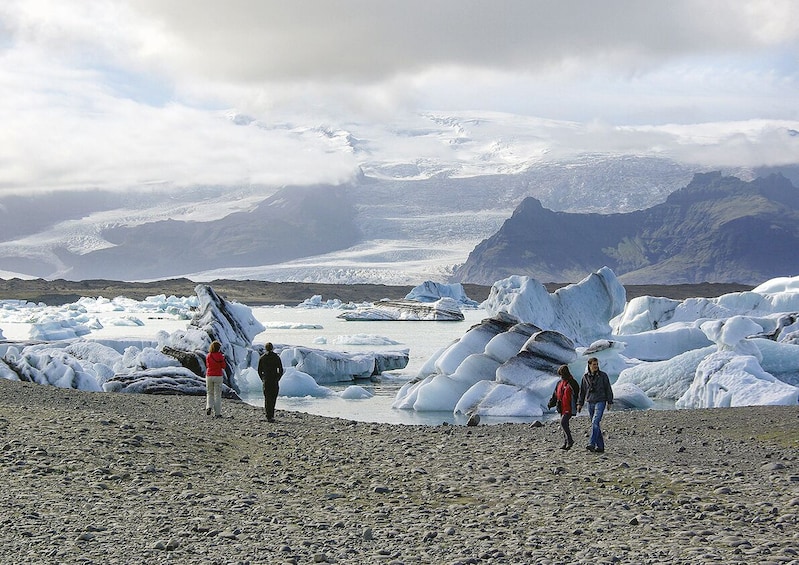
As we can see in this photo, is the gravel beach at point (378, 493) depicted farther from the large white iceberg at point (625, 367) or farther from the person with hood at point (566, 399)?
the large white iceberg at point (625, 367)

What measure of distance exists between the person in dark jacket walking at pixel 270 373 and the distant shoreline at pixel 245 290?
8255cm

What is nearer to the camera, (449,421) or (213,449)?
(213,449)

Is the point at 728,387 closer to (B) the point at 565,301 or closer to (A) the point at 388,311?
(B) the point at 565,301

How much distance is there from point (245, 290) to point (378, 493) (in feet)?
335

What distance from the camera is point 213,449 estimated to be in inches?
474

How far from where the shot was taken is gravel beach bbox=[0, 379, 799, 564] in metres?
7.34

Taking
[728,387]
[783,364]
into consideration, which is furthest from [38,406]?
[783,364]

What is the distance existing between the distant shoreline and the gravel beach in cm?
8504

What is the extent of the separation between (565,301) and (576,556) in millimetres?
31176

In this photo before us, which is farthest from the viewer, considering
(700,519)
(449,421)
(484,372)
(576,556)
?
(484,372)

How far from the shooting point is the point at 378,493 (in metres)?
9.70

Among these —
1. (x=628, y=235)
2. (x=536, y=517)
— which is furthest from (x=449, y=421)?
(x=628, y=235)

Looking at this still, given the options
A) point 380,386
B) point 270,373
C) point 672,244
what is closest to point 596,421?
point 270,373

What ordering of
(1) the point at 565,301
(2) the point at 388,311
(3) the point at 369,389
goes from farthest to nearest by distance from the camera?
(2) the point at 388,311 < (1) the point at 565,301 < (3) the point at 369,389
